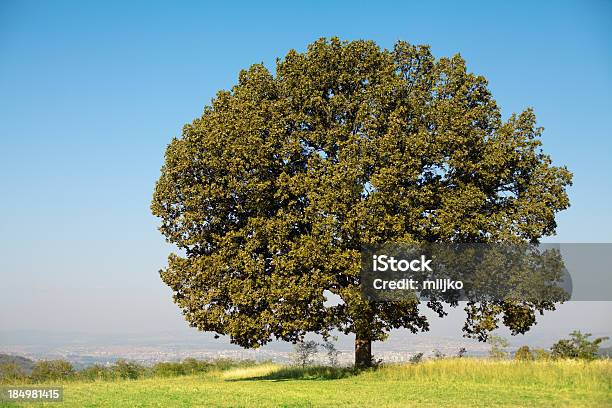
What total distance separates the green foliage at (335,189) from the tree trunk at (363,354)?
3254 millimetres

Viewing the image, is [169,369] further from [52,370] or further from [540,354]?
[540,354]

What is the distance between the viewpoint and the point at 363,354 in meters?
39.7

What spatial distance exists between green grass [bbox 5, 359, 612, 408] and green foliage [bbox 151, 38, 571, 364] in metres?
2.53

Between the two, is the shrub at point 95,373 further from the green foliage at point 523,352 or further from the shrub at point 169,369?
the green foliage at point 523,352

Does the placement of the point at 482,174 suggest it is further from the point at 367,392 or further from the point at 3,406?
the point at 3,406

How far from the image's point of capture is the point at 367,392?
1137 inches

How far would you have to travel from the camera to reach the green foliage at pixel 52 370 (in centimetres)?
4377

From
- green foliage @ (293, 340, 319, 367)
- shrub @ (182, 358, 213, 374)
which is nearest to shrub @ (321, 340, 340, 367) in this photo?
green foliage @ (293, 340, 319, 367)

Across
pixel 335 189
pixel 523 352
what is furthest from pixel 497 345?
pixel 335 189

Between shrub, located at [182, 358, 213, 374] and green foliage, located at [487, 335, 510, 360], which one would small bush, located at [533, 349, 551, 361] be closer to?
green foliage, located at [487, 335, 510, 360]

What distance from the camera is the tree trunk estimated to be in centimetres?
3950

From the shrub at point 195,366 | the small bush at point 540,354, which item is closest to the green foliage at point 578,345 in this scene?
the small bush at point 540,354

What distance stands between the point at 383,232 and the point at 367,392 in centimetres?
892

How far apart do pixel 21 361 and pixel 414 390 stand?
91.5ft
